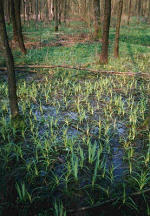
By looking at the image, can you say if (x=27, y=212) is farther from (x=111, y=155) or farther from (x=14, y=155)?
(x=111, y=155)

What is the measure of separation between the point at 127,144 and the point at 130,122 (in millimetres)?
841

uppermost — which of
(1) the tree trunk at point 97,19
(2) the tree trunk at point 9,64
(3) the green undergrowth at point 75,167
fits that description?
(1) the tree trunk at point 97,19

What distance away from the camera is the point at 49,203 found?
2453 millimetres

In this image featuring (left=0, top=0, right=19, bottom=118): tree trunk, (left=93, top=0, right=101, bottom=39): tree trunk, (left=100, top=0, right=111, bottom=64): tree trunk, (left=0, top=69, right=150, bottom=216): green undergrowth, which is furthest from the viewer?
(left=93, top=0, right=101, bottom=39): tree trunk

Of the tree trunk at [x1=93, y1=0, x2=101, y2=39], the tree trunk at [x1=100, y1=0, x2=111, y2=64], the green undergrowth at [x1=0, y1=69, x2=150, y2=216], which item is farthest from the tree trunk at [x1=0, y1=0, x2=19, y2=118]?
the tree trunk at [x1=93, y1=0, x2=101, y2=39]

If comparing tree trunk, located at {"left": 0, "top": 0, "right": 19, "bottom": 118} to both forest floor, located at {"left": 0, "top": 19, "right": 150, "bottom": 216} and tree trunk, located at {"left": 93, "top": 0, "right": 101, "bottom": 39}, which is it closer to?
forest floor, located at {"left": 0, "top": 19, "right": 150, "bottom": 216}

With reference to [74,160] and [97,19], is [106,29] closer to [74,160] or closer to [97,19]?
[97,19]

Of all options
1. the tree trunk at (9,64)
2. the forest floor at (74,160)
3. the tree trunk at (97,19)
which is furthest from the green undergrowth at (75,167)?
the tree trunk at (97,19)

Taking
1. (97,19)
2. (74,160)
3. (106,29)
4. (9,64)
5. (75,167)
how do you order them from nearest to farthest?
(75,167) < (74,160) < (9,64) < (106,29) < (97,19)

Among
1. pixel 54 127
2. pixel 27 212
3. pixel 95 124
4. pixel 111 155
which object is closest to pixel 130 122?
pixel 95 124

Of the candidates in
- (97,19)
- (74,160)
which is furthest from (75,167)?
(97,19)

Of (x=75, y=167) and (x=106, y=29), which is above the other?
(x=106, y=29)

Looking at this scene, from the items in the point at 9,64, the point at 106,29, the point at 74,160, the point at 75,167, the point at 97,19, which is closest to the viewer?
the point at 75,167

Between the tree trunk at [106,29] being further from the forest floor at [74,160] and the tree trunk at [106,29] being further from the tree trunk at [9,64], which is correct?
the tree trunk at [9,64]
